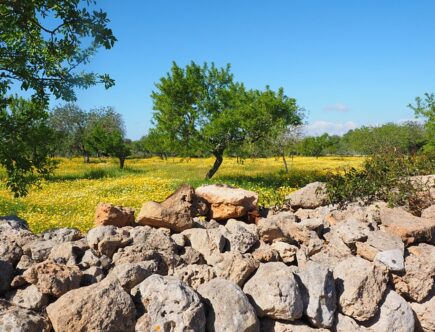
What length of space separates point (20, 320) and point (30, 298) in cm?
65

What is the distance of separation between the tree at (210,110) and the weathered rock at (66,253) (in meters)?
21.7

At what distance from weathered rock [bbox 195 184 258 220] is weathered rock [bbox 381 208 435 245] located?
10.00 ft

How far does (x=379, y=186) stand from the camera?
11.6 m

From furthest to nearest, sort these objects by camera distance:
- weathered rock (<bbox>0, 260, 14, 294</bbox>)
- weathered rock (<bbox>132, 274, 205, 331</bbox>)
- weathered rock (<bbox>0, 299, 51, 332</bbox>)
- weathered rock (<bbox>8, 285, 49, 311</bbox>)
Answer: weathered rock (<bbox>0, 260, 14, 294</bbox>) → weathered rock (<bbox>8, 285, 49, 311</bbox>) → weathered rock (<bbox>132, 274, 205, 331</bbox>) → weathered rock (<bbox>0, 299, 51, 332</bbox>)

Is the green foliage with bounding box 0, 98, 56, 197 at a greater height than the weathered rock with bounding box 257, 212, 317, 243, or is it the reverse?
the green foliage with bounding box 0, 98, 56, 197

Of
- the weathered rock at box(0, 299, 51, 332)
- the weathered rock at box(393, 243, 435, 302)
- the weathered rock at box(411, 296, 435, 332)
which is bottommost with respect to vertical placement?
the weathered rock at box(411, 296, 435, 332)

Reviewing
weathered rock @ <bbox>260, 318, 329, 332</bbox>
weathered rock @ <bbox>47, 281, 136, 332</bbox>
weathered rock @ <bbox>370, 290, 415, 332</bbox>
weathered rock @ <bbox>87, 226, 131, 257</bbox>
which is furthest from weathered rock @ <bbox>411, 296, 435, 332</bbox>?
weathered rock @ <bbox>87, 226, 131, 257</bbox>

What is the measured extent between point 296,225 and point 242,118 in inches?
775

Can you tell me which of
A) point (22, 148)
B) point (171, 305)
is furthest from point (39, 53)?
point (171, 305)

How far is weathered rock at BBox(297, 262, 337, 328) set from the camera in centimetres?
661

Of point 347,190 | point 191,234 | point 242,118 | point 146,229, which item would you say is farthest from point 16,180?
point 242,118

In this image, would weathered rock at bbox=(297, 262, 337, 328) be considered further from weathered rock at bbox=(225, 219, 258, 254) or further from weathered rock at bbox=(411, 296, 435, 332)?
weathered rock at bbox=(411, 296, 435, 332)

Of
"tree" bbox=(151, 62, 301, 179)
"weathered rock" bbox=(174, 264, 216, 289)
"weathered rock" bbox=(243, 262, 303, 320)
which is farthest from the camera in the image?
"tree" bbox=(151, 62, 301, 179)

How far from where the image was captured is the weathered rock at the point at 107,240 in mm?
7293
